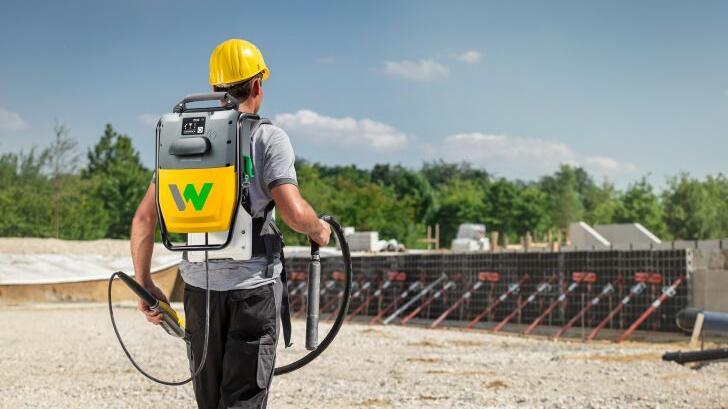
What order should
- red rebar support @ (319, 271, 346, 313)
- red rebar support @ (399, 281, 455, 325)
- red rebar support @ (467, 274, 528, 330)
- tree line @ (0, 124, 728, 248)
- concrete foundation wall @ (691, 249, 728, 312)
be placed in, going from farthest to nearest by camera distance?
1. tree line @ (0, 124, 728, 248)
2. red rebar support @ (319, 271, 346, 313)
3. red rebar support @ (399, 281, 455, 325)
4. red rebar support @ (467, 274, 528, 330)
5. concrete foundation wall @ (691, 249, 728, 312)

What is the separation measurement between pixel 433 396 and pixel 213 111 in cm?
564

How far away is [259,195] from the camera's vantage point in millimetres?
3078

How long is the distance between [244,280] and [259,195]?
31 centimetres

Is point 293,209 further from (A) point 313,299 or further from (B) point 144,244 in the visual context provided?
(B) point 144,244

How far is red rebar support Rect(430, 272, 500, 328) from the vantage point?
18.8 metres

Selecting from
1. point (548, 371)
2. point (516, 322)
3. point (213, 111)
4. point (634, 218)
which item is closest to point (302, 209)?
point (213, 111)

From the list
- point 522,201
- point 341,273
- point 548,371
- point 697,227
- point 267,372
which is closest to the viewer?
point 267,372

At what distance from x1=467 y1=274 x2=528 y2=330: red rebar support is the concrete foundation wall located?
3698 mm

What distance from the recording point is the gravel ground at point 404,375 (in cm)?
783

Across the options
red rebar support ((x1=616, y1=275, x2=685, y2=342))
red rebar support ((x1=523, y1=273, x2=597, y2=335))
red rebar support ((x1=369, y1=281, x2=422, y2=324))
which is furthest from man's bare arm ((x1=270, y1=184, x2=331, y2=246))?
red rebar support ((x1=369, y1=281, x2=422, y2=324))

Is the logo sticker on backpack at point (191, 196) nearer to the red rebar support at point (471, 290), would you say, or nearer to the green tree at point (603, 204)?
the red rebar support at point (471, 290)

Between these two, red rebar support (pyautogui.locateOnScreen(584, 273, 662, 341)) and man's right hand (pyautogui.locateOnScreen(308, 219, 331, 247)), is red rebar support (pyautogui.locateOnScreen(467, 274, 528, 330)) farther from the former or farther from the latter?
man's right hand (pyautogui.locateOnScreen(308, 219, 331, 247))

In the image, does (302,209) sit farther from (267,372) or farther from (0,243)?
(0,243)

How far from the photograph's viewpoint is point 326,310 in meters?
23.9
